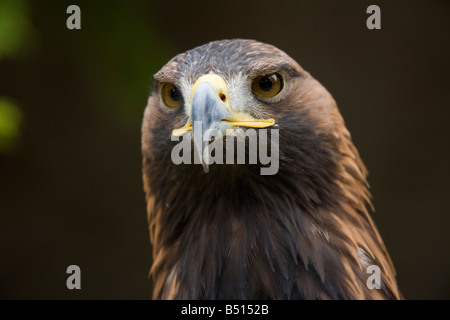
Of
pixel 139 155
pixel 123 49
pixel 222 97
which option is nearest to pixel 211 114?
pixel 222 97

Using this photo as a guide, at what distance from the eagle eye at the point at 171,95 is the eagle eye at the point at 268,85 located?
293mm

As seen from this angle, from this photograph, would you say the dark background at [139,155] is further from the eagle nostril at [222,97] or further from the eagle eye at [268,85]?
the eagle nostril at [222,97]

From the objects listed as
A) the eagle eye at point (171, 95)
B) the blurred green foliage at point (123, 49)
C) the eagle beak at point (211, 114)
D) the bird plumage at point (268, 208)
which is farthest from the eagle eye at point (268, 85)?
the blurred green foliage at point (123, 49)

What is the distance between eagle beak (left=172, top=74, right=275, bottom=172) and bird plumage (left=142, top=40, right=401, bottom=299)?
56 mm

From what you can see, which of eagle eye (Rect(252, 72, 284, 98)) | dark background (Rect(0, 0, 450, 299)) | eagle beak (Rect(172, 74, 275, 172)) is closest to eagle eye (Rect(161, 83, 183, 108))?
eagle beak (Rect(172, 74, 275, 172))

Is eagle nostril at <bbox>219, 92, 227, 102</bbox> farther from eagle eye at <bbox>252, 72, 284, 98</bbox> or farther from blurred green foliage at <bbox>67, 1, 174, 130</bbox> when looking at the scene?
blurred green foliage at <bbox>67, 1, 174, 130</bbox>

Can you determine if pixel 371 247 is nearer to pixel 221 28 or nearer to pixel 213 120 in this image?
pixel 213 120

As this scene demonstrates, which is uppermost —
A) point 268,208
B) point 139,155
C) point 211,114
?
point 211,114

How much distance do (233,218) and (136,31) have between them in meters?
2.26

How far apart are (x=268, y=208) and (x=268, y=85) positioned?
47cm

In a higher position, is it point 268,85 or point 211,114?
point 268,85

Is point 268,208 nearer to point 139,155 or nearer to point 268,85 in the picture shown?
point 268,85

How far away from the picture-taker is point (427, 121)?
5773 millimetres

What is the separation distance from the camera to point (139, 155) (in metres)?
5.86
